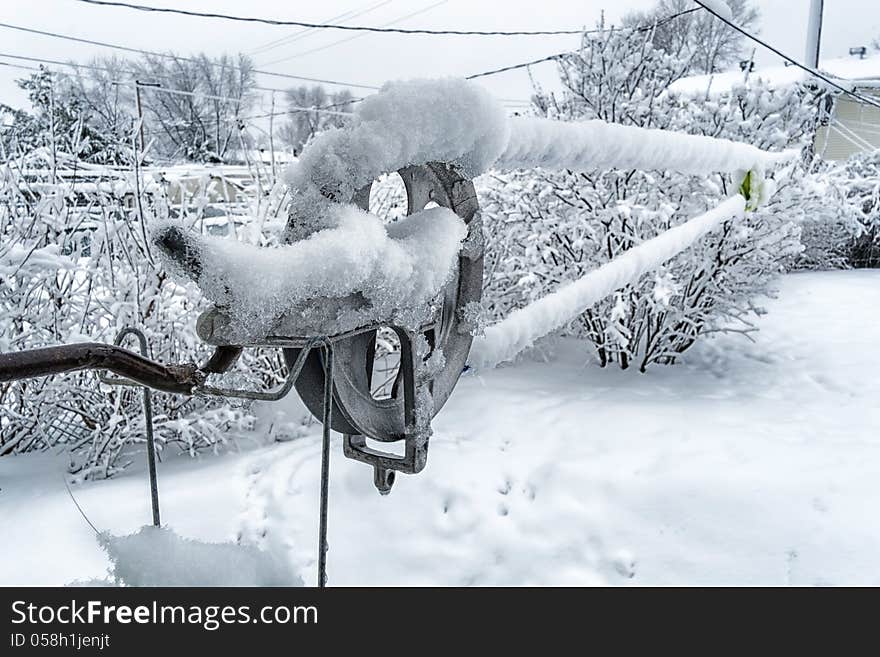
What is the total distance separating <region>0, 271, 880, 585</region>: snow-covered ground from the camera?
2547mm

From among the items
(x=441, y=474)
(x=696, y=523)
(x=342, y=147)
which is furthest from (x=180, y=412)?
(x=342, y=147)

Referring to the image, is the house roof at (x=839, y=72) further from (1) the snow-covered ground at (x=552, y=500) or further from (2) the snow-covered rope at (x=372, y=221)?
(2) the snow-covered rope at (x=372, y=221)

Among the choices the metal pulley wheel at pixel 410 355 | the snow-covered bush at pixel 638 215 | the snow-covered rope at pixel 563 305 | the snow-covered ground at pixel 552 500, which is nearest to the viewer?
the metal pulley wheel at pixel 410 355

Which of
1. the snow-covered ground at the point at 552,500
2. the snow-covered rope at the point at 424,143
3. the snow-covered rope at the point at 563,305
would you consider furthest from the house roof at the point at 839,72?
the snow-covered rope at the point at 424,143

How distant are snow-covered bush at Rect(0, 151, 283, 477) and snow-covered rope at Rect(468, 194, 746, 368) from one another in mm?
2290

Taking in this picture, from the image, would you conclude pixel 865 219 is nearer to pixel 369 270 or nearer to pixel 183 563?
pixel 369 270

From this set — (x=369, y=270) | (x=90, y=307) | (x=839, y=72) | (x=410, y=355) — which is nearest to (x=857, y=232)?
(x=839, y=72)

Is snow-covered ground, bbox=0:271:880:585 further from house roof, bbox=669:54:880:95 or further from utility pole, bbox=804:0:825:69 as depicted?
house roof, bbox=669:54:880:95

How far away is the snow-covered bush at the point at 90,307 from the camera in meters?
3.29

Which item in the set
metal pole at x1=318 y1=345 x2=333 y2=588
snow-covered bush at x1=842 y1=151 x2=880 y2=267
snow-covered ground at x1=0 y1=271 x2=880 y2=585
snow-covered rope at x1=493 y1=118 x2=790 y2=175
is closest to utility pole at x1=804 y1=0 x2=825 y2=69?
snow-covered bush at x1=842 y1=151 x2=880 y2=267

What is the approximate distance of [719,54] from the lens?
2105cm

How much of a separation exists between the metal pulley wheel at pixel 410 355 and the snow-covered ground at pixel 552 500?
146cm

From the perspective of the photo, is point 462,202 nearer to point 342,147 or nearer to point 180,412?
point 342,147
